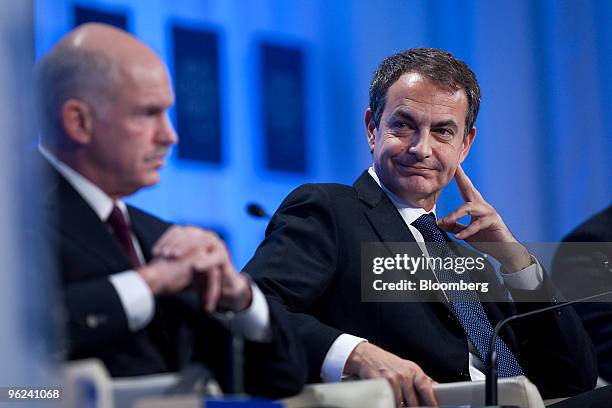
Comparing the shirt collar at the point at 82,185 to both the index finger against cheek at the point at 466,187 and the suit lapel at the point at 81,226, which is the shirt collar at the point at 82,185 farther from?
the index finger against cheek at the point at 466,187

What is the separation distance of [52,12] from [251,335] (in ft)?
2.36

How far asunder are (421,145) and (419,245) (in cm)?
27

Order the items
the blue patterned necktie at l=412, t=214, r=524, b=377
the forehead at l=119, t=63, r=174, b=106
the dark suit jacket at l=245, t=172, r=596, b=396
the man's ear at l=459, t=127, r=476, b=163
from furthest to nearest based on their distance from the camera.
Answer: the man's ear at l=459, t=127, r=476, b=163 → the blue patterned necktie at l=412, t=214, r=524, b=377 → the dark suit jacket at l=245, t=172, r=596, b=396 → the forehead at l=119, t=63, r=174, b=106

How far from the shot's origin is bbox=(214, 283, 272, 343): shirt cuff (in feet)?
5.49

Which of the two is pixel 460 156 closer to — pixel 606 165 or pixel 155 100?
pixel 606 165

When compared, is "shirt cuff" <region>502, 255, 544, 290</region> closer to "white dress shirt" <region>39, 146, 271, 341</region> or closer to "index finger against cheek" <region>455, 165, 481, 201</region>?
"index finger against cheek" <region>455, 165, 481, 201</region>

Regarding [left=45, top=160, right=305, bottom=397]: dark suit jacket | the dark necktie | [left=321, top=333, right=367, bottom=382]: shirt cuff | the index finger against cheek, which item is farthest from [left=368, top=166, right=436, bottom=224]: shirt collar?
the dark necktie

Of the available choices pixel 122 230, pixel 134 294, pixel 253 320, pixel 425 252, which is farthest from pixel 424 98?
pixel 134 294

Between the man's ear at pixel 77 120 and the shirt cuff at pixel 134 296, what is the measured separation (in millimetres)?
232

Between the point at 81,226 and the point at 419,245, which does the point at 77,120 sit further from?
the point at 419,245

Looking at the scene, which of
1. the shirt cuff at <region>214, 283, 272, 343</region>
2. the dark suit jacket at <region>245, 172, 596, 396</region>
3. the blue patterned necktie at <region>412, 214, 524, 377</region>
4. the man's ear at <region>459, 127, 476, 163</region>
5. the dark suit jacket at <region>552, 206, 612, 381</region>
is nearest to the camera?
the shirt cuff at <region>214, 283, 272, 343</region>

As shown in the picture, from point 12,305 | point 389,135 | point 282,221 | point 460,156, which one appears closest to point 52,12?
point 12,305

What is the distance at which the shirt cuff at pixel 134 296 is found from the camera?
1472mm

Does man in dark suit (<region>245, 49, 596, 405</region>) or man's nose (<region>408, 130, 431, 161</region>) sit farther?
man's nose (<region>408, 130, 431, 161</region>)
